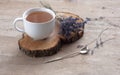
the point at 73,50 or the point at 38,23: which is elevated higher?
the point at 38,23

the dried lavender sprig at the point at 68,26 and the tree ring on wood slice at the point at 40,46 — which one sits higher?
the dried lavender sprig at the point at 68,26

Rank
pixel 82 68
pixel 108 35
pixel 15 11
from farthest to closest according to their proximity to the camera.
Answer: pixel 15 11 → pixel 108 35 → pixel 82 68

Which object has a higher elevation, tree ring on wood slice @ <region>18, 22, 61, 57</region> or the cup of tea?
the cup of tea

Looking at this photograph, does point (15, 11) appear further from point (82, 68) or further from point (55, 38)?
point (82, 68)

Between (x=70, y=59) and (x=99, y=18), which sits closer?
(x=70, y=59)

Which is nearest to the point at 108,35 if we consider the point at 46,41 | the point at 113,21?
the point at 113,21
